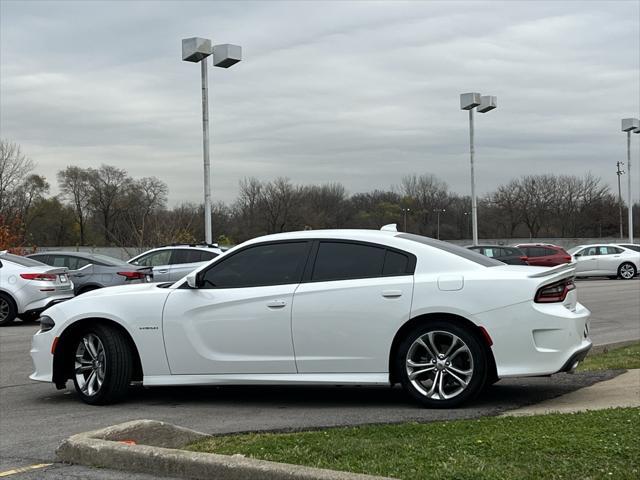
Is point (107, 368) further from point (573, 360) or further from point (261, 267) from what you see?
point (573, 360)

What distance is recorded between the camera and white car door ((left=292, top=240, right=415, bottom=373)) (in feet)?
22.7

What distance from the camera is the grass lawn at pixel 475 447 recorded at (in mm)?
4344

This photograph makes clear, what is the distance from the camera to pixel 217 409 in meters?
7.37

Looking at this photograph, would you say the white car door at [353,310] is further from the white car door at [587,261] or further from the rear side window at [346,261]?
the white car door at [587,261]

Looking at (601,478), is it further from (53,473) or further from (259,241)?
(259,241)

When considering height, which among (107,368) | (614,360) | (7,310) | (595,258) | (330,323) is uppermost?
(595,258)

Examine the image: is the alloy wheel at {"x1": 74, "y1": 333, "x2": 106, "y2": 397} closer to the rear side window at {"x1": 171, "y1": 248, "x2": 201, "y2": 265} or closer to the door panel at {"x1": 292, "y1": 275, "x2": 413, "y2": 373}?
the door panel at {"x1": 292, "y1": 275, "x2": 413, "y2": 373}

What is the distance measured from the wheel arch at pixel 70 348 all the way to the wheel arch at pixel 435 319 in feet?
7.91

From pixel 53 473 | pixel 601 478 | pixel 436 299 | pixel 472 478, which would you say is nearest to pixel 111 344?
pixel 53 473

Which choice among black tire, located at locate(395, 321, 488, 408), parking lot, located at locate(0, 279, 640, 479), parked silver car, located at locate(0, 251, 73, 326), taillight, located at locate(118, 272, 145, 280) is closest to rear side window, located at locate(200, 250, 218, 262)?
taillight, located at locate(118, 272, 145, 280)

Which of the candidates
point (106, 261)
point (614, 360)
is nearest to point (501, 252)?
point (106, 261)

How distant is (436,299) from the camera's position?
6.79 metres

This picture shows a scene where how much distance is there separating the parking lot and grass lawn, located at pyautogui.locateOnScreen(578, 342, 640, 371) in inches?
23.9

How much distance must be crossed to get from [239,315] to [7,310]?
10501mm
